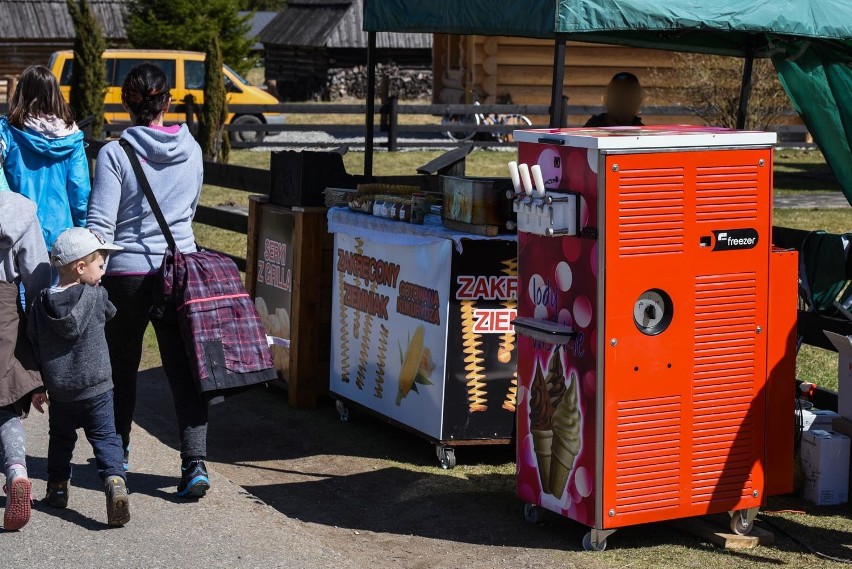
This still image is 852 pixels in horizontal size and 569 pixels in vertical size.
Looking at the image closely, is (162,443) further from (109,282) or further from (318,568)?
(318,568)

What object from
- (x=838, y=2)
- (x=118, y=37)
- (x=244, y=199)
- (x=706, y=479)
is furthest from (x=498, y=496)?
(x=118, y=37)

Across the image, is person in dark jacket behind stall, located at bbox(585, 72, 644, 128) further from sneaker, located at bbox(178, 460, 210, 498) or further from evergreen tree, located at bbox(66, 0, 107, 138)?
A: evergreen tree, located at bbox(66, 0, 107, 138)

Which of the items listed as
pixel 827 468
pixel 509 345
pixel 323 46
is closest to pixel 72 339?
pixel 509 345

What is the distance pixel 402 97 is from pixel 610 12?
130 feet

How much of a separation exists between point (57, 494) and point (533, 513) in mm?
Result: 2084

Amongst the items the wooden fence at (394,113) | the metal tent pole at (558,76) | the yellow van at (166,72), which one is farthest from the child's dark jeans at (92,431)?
the yellow van at (166,72)

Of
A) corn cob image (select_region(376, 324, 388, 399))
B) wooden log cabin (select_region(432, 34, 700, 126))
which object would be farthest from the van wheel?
corn cob image (select_region(376, 324, 388, 399))

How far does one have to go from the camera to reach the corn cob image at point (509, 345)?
6152 millimetres

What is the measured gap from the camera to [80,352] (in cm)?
513

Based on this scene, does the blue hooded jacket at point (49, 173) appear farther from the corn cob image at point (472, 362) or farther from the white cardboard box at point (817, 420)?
the white cardboard box at point (817, 420)

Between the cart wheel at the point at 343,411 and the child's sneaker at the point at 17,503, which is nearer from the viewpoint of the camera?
the child's sneaker at the point at 17,503

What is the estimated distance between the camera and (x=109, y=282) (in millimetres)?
5590

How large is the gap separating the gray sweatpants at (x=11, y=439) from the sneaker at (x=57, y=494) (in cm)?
29

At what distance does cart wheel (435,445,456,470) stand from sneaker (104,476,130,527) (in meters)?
1.71
